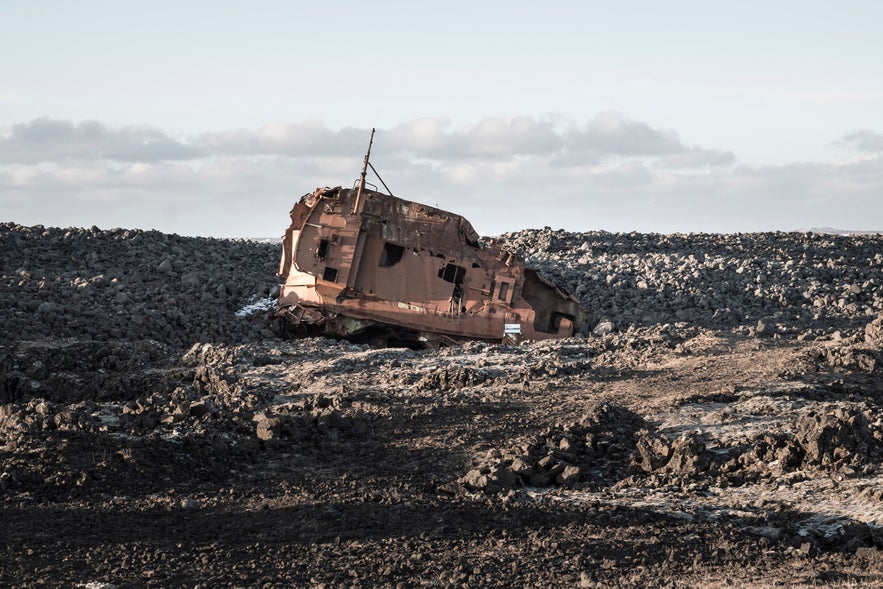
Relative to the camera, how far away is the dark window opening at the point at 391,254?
899 inches

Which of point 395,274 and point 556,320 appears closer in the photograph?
point 395,274

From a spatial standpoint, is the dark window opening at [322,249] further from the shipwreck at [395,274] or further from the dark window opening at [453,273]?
the dark window opening at [453,273]

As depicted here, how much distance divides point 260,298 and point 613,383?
1125 centimetres

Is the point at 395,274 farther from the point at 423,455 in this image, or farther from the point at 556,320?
the point at 423,455

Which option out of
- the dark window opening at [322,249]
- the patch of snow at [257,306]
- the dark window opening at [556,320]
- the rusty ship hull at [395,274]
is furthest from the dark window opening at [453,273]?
the patch of snow at [257,306]

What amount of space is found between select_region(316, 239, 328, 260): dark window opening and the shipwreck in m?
0.02

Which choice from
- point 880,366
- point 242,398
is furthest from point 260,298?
point 880,366

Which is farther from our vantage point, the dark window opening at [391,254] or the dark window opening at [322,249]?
the dark window opening at [391,254]

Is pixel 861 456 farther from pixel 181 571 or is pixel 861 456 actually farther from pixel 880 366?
pixel 181 571

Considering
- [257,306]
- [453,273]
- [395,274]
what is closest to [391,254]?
[395,274]

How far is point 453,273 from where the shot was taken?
75.3 feet

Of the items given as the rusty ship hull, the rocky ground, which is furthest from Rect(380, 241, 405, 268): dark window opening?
the rocky ground

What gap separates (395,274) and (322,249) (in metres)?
1.50

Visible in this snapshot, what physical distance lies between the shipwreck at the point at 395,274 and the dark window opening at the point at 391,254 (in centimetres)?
2
